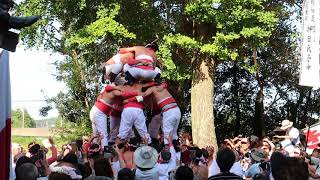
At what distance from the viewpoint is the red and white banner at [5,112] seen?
16.5ft

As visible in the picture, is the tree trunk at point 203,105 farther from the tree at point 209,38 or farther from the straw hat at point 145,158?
the straw hat at point 145,158

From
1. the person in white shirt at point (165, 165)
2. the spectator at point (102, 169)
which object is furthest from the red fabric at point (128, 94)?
the spectator at point (102, 169)

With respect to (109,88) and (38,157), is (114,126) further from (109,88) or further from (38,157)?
(38,157)

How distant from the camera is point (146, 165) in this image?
651 centimetres

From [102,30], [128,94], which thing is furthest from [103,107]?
[102,30]

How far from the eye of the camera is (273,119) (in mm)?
26328

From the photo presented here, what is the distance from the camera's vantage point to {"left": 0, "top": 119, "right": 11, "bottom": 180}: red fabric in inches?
196

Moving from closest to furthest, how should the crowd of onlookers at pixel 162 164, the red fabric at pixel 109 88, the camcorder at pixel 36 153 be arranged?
the crowd of onlookers at pixel 162 164 < the camcorder at pixel 36 153 < the red fabric at pixel 109 88

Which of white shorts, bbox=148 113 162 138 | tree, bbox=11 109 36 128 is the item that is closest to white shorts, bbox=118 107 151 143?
white shorts, bbox=148 113 162 138

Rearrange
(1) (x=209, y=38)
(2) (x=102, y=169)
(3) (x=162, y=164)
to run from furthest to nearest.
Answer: (1) (x=209, y=38), (3) (x=162, y=164), (2) (x=102, y=169)

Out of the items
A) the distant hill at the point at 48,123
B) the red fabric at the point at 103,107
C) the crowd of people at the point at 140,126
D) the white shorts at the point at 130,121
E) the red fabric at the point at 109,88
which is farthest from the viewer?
the distant hill at the point at 48,123

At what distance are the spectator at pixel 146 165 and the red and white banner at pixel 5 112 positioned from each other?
1690 millimetres

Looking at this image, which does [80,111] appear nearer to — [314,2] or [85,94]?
[85,94]

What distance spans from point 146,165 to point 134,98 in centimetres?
452
